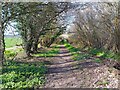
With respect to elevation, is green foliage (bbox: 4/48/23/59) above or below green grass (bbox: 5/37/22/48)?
below

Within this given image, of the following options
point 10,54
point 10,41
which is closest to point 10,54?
point 10,54

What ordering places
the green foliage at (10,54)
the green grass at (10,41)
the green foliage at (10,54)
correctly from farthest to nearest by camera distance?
the green foliage at (10,54)
the green foliage at (10,54)
the green grass at (10,41)

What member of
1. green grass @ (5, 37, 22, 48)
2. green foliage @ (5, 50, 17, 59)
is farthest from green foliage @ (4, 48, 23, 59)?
green grass @ (5, 37, 22, 48)

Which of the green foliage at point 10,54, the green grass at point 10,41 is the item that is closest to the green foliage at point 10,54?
the green foliage at point 10,54

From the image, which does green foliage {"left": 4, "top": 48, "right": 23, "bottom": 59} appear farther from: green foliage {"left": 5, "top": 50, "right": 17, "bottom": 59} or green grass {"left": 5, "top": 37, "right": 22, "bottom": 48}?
green grass {"left": 5, "top": 37, "right": 22, "bottom": 48}

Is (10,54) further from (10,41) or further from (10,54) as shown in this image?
(10,41)

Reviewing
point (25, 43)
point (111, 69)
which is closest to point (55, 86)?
point (111, 69)

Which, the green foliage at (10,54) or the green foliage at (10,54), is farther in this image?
the green foliage at (10,54)

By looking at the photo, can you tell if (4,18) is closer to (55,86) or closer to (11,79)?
(11,79)

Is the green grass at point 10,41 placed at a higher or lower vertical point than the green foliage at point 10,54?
higher

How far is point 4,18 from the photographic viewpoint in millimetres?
6391

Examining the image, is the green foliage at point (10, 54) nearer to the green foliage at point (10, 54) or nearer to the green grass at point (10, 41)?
the green foliage at point (10, 54)

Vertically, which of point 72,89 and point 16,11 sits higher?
point 16,11

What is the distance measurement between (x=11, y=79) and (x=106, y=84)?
219 cm
